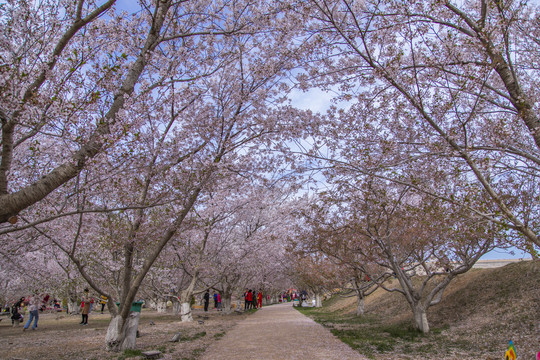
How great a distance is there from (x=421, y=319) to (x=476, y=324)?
1.39 m

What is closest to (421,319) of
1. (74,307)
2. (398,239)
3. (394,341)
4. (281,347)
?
(394,341)

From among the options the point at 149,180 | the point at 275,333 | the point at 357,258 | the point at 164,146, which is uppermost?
the point at 164,146

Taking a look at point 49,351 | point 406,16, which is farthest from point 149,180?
point 406,16

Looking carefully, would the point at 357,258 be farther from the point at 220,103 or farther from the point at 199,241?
the point at 199,241

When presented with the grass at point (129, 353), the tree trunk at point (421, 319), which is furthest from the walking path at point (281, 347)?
the tree trunk at point (421, 319)

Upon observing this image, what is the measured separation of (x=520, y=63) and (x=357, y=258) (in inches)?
297

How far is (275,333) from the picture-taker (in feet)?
37.8

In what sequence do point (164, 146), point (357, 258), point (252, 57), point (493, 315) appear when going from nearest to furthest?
point (164, 146) → point (252, 57) → point (493, 315) → point (357, 258)

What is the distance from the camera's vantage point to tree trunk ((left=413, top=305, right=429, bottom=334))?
9.73m

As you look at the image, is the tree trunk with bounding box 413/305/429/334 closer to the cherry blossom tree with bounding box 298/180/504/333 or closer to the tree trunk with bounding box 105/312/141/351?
the cherry blossom tree with bounding box 298/180/504/333

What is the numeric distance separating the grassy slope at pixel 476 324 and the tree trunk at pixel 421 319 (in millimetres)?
228

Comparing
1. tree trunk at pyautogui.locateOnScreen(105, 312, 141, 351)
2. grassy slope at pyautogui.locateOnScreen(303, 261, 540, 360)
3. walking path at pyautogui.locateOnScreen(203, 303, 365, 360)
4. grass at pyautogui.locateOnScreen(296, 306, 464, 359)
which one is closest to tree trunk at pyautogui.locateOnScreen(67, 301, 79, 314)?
walking path at pyautogui.locateOnScreen(203, 303, 365, 360)

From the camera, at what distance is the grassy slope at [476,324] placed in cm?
711

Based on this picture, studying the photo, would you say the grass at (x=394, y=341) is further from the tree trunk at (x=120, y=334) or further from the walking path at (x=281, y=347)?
the tree trunk at (x=120, y=334)
